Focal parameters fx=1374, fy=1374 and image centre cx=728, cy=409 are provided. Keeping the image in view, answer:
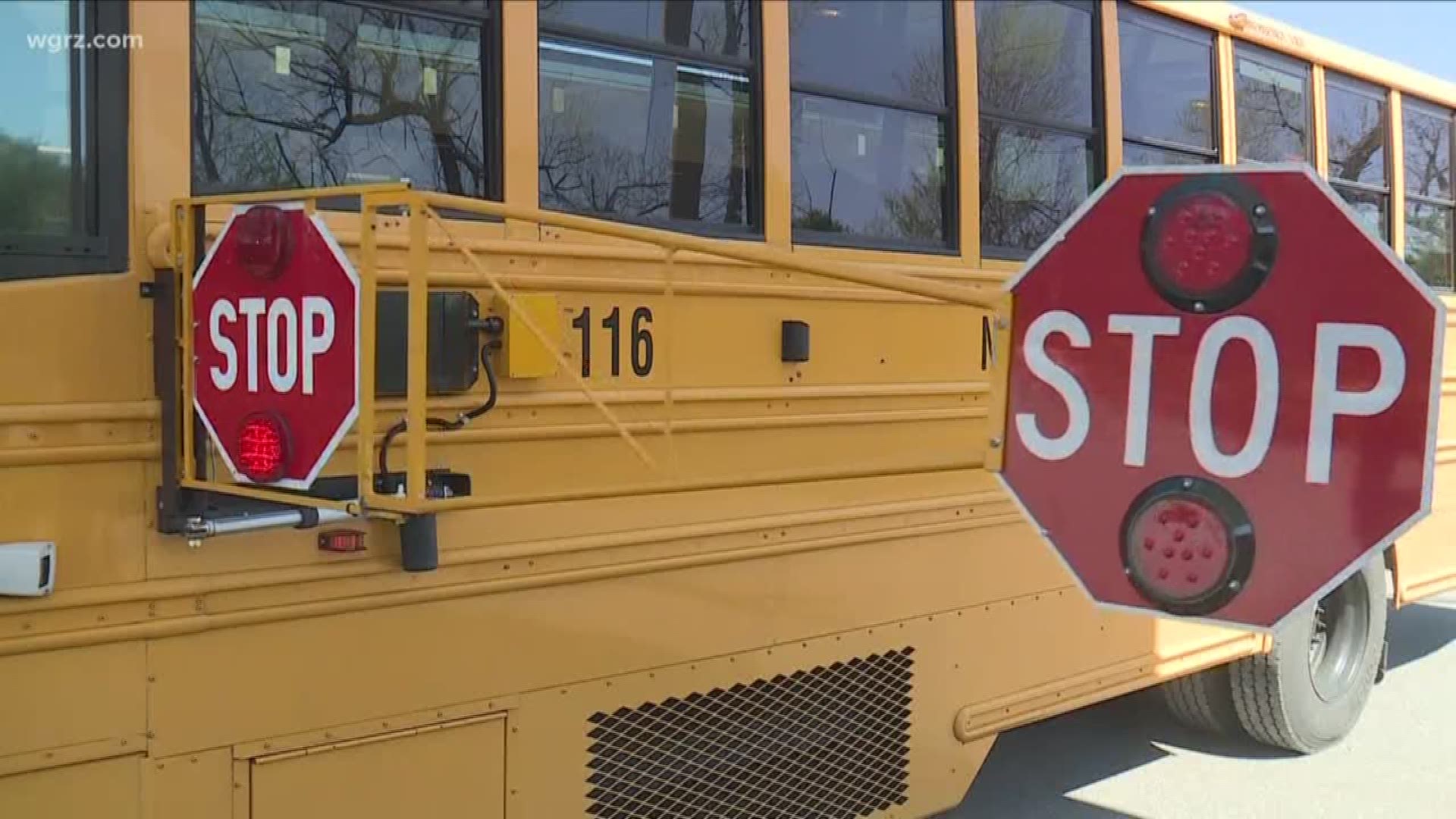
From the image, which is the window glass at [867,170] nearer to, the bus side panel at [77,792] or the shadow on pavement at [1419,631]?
the bus side panel at [77,792]

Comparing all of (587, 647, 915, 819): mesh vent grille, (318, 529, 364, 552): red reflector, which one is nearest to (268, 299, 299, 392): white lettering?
(318, 529, 364, 552): red reflector

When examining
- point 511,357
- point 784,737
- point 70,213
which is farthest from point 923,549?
point 70,213

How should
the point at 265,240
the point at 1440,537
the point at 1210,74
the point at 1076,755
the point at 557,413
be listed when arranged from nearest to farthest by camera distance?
the point at 265,240 → the point at 557,413 → the point at 1210,74 → the point at 1076,755 → the point at 1440,537

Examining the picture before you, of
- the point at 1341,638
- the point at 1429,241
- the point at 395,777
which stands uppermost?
the point at 1429,241

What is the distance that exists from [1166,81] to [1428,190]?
2.05 metres

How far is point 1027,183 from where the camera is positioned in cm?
370

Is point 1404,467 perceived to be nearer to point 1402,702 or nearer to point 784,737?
point 784,737

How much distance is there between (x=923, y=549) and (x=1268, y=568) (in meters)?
1.54

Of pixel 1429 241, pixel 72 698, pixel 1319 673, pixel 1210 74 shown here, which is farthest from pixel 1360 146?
pixel 72 698

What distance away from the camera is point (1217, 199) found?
6.22 ft

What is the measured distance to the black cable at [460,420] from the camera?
92.3 inches

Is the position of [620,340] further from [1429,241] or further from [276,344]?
[1429,241]

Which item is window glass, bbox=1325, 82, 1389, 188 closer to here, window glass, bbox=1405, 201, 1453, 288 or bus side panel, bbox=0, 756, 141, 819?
window glass, bbox=1405, 201, 1453, 288

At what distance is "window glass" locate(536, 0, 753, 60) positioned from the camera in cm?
268
